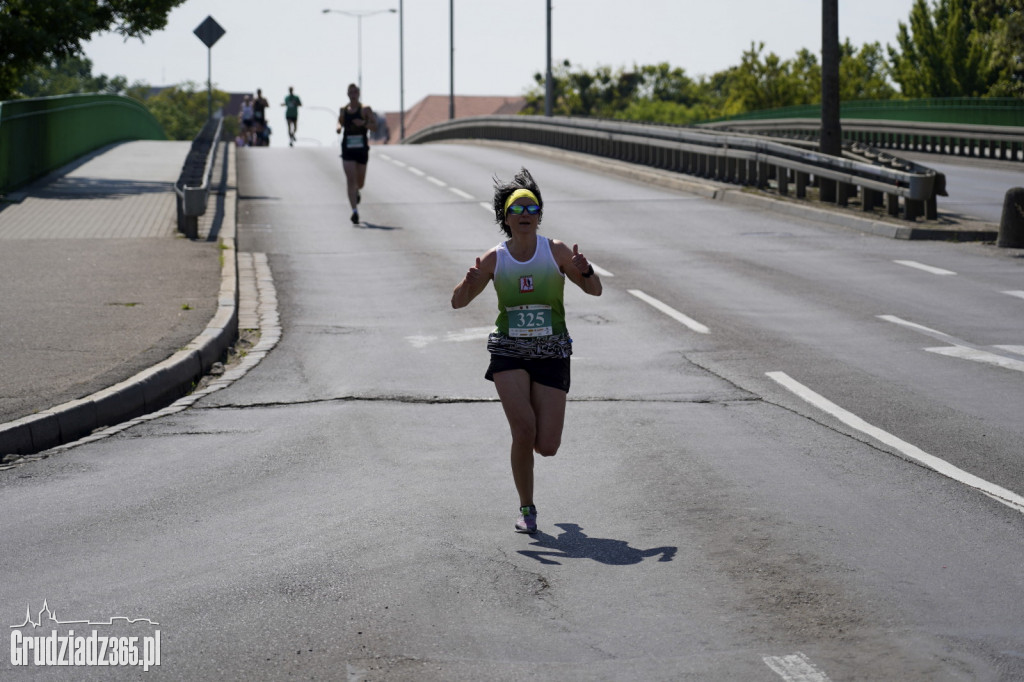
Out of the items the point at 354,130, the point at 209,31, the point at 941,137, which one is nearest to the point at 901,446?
the point at 354,130

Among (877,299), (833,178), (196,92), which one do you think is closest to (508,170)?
(833,178)

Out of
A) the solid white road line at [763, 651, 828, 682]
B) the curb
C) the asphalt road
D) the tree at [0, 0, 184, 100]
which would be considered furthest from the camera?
the tree at [0, 0, 184, 100]

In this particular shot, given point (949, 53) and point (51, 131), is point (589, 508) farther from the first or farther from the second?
point (949, 53)

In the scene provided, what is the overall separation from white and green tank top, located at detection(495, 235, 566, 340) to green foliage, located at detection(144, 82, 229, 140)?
146 meters

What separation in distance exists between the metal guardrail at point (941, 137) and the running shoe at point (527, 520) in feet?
111

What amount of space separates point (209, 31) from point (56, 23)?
9.03 meters

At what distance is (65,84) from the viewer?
16900cm

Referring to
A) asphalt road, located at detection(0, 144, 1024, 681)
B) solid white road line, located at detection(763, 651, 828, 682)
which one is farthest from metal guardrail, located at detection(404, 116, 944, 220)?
solid white road line, located at detection(763, 651, 828, 682)

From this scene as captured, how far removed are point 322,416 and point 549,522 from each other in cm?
310

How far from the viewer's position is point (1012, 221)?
19219 mm

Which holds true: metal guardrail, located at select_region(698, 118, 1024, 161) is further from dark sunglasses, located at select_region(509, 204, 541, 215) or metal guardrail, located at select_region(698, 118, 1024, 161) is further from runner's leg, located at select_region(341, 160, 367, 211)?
dark sunglasses, located at select_region(509, 204, 541, 215)

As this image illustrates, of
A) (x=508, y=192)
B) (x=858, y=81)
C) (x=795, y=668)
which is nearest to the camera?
(x=795, y=668)

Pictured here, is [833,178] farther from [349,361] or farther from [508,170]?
[349,361]

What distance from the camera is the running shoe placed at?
21.9 feet
